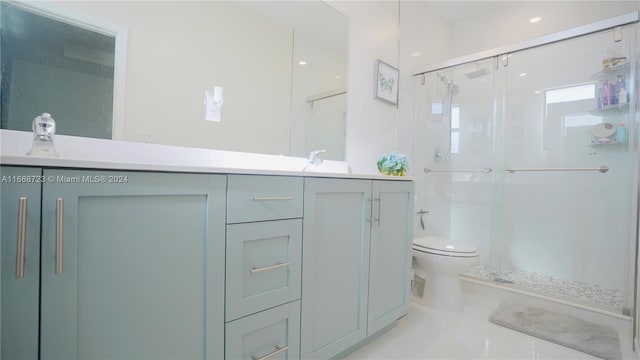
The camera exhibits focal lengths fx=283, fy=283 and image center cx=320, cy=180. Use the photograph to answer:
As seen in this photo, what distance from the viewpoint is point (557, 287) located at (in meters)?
2.21

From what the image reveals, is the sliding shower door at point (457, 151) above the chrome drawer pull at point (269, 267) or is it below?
above

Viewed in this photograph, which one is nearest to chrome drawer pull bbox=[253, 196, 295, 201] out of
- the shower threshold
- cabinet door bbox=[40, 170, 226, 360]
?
cabinet door bbox=[40, 170, 226, 360]

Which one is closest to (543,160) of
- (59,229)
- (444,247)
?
(444,247)

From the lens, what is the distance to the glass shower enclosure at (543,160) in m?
2.02

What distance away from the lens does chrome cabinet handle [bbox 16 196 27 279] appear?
0.59 metres

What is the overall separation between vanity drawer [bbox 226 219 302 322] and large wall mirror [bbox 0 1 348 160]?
55 cm

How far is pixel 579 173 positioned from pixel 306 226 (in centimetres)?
246

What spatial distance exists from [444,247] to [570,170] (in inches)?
53.5

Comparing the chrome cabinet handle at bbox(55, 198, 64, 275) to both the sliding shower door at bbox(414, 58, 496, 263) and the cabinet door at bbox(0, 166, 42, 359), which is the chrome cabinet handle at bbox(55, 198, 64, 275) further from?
the sliding shower door at bbox(414, 58, 496, 263)

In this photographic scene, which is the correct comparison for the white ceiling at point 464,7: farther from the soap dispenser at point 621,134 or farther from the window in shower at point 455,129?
the soap dispenser at point 621,134

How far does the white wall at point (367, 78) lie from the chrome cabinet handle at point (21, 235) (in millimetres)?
1606

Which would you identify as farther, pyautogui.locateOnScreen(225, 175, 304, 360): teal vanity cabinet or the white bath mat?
the white bath mat

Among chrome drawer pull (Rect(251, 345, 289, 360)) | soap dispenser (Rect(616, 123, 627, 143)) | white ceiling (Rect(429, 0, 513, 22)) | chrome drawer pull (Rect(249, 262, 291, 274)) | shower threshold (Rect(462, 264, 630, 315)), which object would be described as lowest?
shower threshold (Rect(462, 264, 630, 315))

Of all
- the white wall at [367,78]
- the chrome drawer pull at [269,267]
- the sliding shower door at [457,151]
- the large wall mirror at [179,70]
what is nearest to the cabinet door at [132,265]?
the chrome drawer pull at [269,267]
